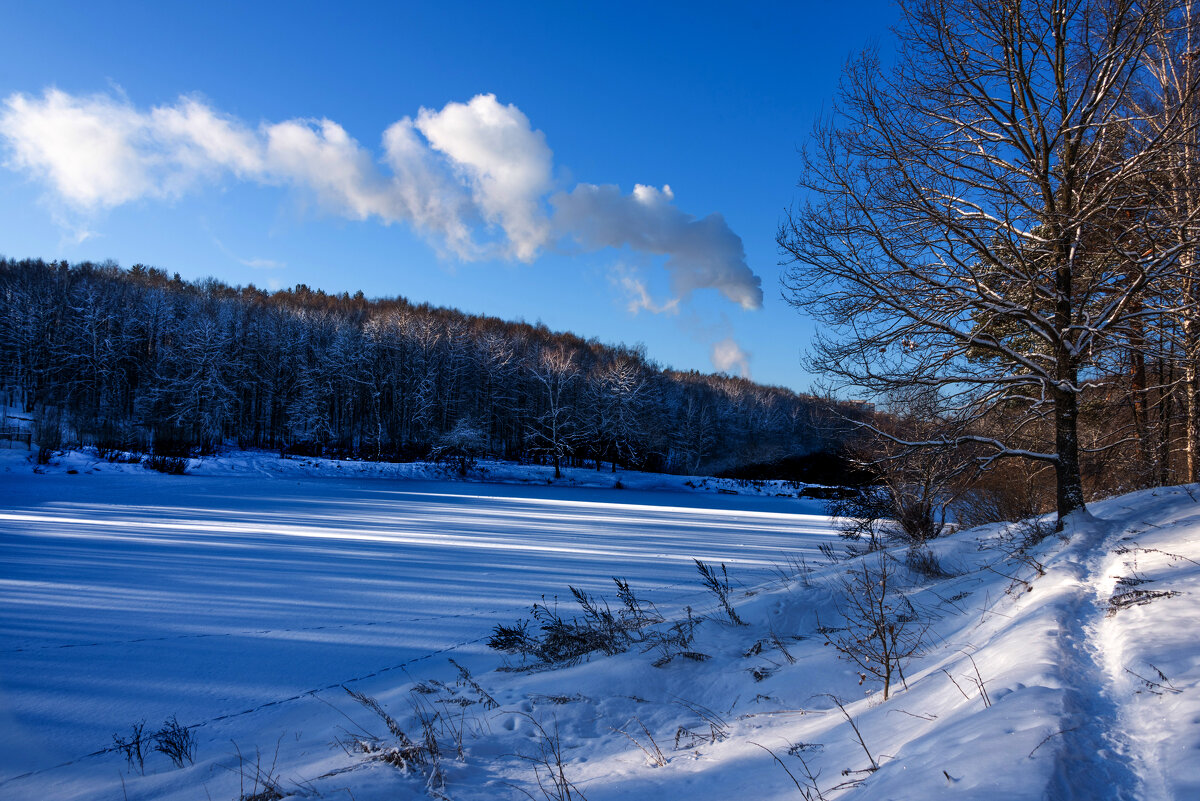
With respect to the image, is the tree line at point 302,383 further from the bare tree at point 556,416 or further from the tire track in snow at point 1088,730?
the tire track in snow at point 1088,730

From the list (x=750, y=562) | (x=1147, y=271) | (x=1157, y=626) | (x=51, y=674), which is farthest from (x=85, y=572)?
(x=1147, y=271)

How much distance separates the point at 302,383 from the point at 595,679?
49656 millimetres

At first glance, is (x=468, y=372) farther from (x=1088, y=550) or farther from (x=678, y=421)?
(x=1088, y=550)

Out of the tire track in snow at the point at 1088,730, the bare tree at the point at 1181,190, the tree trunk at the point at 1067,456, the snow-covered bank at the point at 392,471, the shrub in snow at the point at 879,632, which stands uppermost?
the bare tree at the point at 1181,190

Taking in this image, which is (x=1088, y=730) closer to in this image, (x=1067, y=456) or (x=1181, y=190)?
(x=1067, y=456)

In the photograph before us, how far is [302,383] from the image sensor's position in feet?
156

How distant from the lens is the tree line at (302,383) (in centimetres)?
4303

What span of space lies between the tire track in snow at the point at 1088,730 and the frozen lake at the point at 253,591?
171 inches

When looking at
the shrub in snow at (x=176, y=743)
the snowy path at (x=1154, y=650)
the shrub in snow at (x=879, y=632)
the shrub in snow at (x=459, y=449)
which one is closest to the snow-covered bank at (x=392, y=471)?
the shrub in snow at (x=459, y=449)

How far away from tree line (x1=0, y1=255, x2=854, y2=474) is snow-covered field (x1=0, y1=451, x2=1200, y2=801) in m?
31.6

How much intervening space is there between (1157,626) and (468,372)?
5257 centimetres

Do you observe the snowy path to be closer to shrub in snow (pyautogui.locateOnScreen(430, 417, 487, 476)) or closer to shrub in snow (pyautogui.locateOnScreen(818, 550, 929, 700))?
shrub in snow (pyautogui.locateOnScreen(818, 550, 929, 700))

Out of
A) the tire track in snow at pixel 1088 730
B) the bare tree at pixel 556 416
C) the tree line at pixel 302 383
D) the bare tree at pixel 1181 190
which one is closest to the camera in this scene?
the tire track in snow at pixel 1088 730

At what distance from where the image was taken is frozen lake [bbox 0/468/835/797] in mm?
4367
